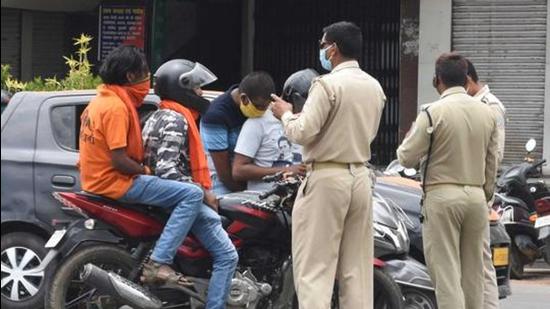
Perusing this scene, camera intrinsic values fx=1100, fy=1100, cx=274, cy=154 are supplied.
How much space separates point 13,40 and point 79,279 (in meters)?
10.6

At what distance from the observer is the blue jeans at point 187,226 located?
6164mm

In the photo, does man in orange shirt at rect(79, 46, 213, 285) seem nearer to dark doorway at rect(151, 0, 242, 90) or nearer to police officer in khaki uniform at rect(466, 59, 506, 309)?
police officer in khaki uniform at rect(466, 59, 506, 309)

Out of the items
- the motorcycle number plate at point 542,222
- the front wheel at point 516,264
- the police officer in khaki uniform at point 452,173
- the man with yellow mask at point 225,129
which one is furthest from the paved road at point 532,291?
the man with yellow mask at point 225,129

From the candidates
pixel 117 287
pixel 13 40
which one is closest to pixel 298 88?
pixel 117 287

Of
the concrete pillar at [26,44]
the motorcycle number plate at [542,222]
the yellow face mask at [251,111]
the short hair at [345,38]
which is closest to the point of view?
the short hair at [345,38]

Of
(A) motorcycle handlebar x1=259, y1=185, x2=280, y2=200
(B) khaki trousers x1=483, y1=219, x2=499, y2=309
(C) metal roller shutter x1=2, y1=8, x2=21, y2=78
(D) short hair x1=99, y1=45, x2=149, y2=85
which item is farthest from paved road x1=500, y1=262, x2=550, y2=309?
(C) metal roller shutter x1=2, y1=8, x2=21, y2=78

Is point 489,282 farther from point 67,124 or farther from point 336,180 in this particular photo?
point 67,124

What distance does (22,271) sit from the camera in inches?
299

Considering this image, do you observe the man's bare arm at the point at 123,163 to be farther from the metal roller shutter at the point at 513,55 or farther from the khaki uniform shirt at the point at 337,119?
the metal roller shutter at the point at 513,55

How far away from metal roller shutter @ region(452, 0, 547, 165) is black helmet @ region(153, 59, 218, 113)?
26.1 feet

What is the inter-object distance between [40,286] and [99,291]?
1456mm

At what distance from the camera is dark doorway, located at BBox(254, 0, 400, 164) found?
14977 mm

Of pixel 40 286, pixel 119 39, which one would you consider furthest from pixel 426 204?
pixel 119 39

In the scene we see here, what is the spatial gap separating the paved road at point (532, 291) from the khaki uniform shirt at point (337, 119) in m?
3.37
